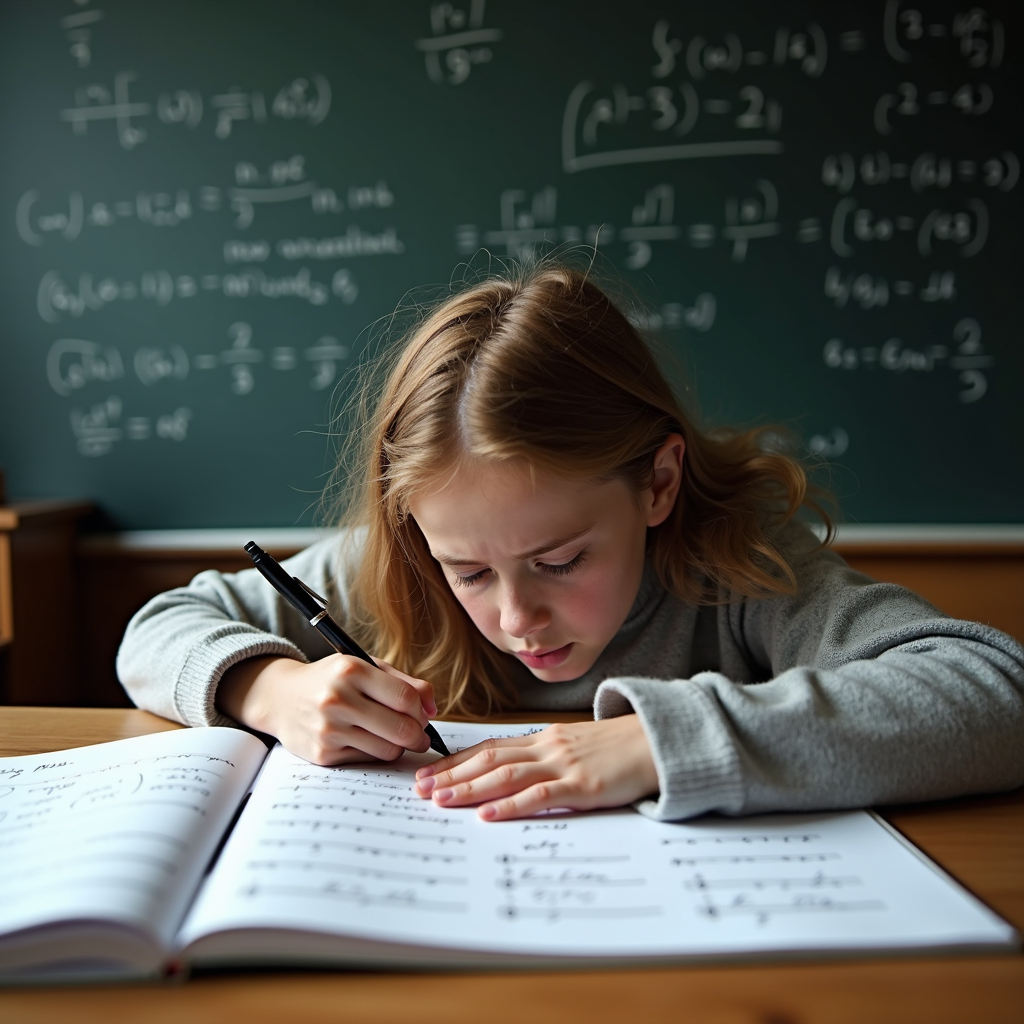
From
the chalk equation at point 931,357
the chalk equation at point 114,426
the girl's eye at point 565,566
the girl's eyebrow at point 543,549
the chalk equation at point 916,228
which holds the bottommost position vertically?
the girl's eye at point 565,566

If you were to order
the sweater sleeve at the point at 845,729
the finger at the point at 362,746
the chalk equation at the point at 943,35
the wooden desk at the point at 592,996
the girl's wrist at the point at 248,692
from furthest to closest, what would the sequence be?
the chalk equation at the point at 943,35, the girl's wrist at the point at 248,692, the finger at the point at 362,746, the sweater sleeve at the point at 845,729, the wooden desk at the point at 592,996

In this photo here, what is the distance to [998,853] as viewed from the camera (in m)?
0.57

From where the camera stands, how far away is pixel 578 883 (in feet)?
1.68

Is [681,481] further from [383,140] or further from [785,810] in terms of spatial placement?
[383,140]

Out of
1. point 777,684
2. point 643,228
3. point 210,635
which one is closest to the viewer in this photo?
point 777,684

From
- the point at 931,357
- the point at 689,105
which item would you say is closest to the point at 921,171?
the point at 931,357

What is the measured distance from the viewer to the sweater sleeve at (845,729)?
0.60m

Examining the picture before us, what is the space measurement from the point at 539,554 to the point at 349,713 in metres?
0.22

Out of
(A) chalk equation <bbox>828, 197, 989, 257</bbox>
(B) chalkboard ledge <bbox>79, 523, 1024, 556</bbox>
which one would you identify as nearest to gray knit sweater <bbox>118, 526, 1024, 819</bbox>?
(B) chalkboard ledge <bbox>79, 523, 1024, 556</bbox>

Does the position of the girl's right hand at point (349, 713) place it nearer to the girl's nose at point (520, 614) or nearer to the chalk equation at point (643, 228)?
the girl's nose at point (520, 614)

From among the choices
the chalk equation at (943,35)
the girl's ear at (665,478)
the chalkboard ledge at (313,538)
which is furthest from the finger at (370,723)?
the chalk equation at (943,35)

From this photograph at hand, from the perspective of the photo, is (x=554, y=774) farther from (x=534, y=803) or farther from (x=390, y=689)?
(x=390, y=689)

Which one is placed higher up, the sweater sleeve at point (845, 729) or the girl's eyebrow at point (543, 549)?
the girl's eyebrow at point (543, 549)

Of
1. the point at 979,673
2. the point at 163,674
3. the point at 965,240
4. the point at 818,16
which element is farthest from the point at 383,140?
the point at 979,673
